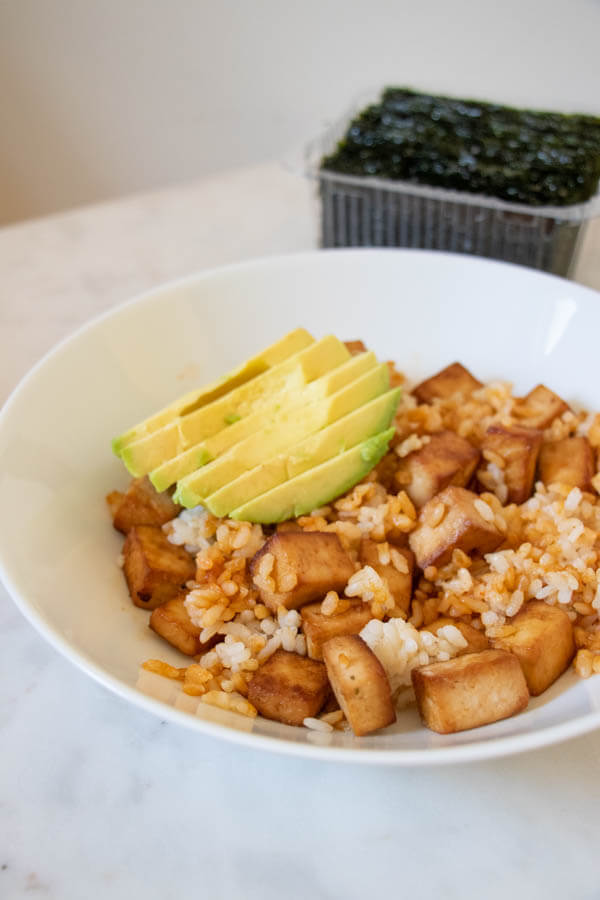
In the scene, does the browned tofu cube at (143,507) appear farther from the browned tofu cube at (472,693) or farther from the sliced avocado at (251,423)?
the browned tofu cube at (472,693)

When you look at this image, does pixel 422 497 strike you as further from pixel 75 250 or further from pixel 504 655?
pixel 75 250

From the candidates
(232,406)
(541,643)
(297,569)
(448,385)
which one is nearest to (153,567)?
(297,569)

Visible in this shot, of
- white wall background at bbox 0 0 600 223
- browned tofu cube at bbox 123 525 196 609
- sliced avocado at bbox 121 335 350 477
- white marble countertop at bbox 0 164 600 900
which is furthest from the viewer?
white wall background at bbox 0 0 600 223

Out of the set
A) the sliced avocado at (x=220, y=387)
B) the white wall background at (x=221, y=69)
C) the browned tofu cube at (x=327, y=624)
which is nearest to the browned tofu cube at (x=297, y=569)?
the browned tofu cube at (x=327, y=624)

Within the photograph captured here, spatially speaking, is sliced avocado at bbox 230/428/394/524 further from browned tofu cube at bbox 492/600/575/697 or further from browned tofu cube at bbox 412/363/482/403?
browned tofu cube at bbox 492/600/575/697

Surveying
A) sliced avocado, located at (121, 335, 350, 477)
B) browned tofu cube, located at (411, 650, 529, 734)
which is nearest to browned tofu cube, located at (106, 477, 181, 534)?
sliced avocado, located at (121, 335, 350, 477)

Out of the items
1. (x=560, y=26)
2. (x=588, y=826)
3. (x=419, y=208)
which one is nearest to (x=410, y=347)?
(x=419, y=208)
